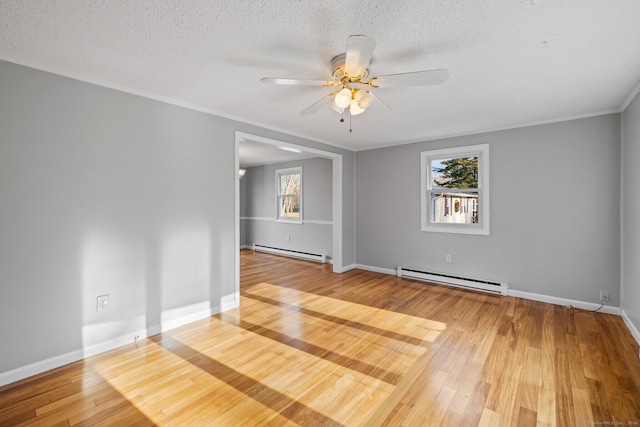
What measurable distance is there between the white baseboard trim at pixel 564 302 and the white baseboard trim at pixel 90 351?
3957 millimetres

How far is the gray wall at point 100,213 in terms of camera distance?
2.12 metres

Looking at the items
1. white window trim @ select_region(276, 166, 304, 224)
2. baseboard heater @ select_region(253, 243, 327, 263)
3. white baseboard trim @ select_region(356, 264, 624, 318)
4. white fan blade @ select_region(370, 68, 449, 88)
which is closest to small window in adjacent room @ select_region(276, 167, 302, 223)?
white window trim @ select_region(276, 166, 304, 224)

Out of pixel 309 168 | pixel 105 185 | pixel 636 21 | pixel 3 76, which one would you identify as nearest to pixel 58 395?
pixel 105 185

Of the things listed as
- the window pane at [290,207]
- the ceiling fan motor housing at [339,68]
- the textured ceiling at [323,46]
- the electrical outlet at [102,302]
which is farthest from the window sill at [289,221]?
the ceiling fan motor housing at [339,68]

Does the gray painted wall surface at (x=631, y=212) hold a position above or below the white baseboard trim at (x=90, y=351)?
above

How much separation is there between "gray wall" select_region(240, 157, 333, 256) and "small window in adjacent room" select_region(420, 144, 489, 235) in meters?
2.16

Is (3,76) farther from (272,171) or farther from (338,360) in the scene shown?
(272,171)

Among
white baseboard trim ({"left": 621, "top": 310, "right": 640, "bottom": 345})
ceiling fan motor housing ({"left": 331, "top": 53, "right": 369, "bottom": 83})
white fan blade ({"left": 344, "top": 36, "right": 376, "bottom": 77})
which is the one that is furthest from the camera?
white baseboard trim ({"left": 621, "top": 310, "right": 640, "bottom": 345})

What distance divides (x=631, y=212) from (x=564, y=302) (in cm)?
133

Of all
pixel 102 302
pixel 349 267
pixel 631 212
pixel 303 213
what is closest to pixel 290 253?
pixel 303 213

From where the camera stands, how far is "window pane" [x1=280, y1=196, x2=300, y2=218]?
6.98m

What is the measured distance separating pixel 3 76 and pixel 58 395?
7.41ft

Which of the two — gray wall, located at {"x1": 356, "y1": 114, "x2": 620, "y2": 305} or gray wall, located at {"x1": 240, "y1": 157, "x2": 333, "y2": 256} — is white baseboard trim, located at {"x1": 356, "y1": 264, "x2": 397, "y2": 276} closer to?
gray wall, located at {"x1": 356, "y1": 114, "x2": 620, "y2": 305}

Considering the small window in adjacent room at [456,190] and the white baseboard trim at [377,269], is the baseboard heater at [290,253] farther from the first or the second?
the small window in adjacent room at [456,190]
